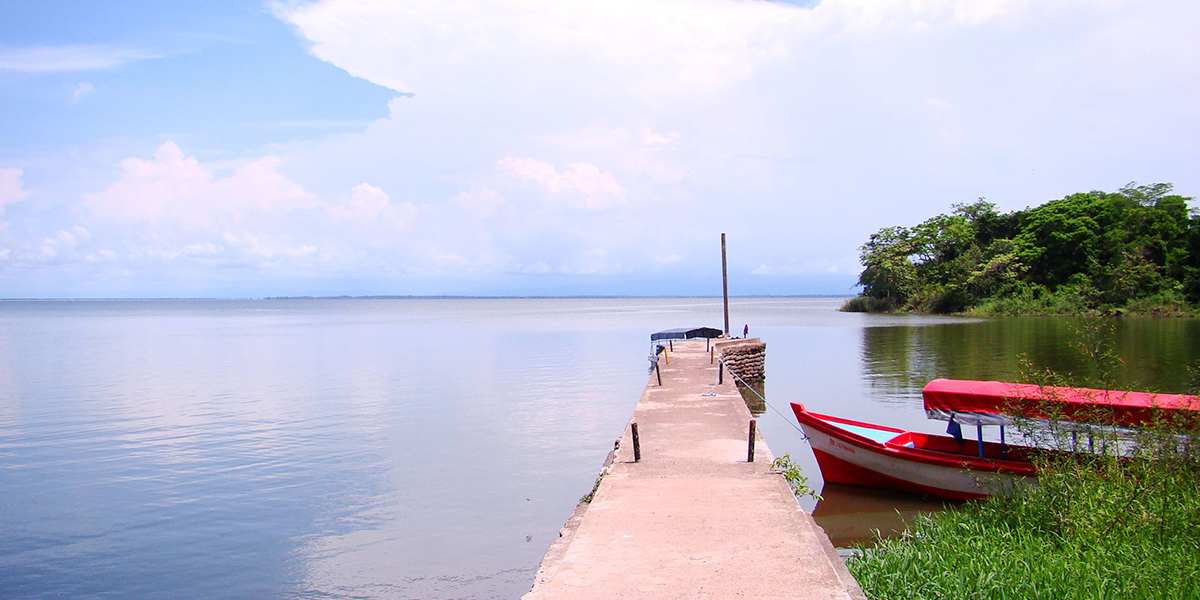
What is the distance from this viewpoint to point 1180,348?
1287 inches

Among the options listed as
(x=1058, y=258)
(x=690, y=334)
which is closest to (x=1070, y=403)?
(x=690, y=334)

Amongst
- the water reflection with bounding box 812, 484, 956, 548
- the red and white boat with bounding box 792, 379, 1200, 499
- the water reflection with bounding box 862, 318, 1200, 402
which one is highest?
the red and white boat with bounding box 792, 379, 1200, 499

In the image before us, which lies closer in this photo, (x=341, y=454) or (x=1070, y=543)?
(x=1070, y=543)

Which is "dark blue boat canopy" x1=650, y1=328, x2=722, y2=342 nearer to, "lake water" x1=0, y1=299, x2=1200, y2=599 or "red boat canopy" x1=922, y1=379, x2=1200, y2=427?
"lake water" x1=0, y1=299, x2=1200, y2=599

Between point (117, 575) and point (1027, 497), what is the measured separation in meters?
11.1

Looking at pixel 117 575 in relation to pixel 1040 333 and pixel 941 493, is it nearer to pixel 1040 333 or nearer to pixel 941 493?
pixel 941 493

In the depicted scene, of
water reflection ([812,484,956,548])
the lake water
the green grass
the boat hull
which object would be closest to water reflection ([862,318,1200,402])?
the lake water

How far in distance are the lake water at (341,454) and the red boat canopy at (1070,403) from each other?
2.16 m

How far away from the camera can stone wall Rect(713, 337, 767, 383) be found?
1069 inches

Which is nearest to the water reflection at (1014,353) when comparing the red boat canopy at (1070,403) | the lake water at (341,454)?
the lake water at (341,454)

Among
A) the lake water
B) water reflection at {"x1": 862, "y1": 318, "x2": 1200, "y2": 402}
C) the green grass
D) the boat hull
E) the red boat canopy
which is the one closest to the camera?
the green grass

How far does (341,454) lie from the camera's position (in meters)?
16.3

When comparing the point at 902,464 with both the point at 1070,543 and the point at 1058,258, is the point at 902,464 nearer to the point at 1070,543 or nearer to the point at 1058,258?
the point at 1070,543

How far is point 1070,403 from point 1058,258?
214 feet
